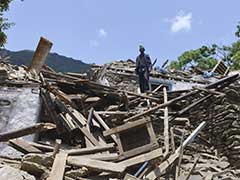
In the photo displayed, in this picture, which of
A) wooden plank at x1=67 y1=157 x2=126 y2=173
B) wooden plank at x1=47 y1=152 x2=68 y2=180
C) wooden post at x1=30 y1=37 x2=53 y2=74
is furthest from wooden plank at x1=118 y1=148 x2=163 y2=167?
wooden post at x1=30 y1=37 x2=53 y2=74

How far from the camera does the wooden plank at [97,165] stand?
6961 mm

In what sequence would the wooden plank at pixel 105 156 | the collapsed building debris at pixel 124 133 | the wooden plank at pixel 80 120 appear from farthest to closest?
the wooden plank at pixel 80 120
the wooden plank at pixel 105 156
the collapsed building debris at pixel 124 133

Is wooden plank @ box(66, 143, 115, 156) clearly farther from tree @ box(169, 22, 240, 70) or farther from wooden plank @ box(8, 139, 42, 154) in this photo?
tree @ box(169, 22, 240, 70)

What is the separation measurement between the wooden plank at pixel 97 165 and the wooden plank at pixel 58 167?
4.6 inches

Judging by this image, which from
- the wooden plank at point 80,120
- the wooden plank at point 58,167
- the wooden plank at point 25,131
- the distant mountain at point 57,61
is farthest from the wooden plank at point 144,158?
the distant mountain at point 57,61

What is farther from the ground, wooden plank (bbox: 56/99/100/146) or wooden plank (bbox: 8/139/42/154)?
wooden plank (bbox: 56/99/100/146)

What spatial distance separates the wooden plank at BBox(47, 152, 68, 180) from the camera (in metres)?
6.45

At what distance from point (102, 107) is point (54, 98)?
1361mm

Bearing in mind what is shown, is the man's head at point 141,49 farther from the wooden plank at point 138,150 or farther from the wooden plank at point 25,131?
the wooden plank at point 25,131

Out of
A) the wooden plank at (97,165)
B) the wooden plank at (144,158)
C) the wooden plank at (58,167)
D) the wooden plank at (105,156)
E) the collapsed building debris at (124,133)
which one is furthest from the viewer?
the wooden plank at (105,156)

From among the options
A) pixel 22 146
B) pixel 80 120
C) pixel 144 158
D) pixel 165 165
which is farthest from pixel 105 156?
pixel 80 120

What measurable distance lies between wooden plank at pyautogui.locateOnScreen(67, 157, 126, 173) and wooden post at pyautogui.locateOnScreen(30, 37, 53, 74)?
5075 mm

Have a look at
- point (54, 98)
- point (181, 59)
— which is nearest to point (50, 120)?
point (54, 98)

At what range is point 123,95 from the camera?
10.8 meters
